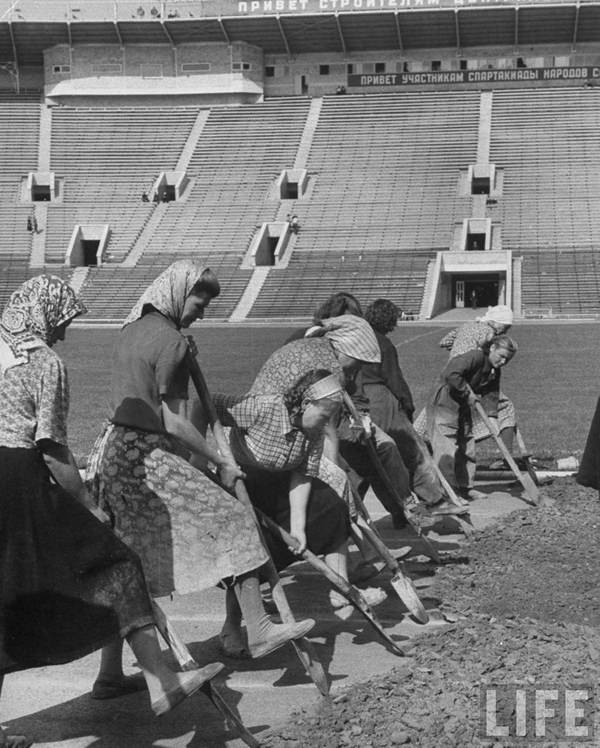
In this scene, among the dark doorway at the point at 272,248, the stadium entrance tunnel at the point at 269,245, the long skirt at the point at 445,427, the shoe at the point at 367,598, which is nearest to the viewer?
the shoe at the point at 367,598

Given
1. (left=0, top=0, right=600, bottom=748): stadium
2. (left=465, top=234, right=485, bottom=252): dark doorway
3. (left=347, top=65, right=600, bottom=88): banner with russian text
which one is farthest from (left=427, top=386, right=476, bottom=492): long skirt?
(left=347, top=65, right=600, bottom=88): banner with russian text

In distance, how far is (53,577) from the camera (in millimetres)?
4430

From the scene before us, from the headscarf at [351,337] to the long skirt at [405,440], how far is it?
72.5 inches

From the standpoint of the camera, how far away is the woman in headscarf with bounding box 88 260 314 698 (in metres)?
5.00

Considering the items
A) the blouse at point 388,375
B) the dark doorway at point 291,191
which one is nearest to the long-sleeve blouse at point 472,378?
the blouse at point 388,375

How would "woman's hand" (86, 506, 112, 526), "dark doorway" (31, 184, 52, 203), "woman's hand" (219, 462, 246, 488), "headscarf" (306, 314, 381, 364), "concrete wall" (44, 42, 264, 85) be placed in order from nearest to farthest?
"woman's hand" (86, 506, 112, 526)
"woman's hand" (219, 462, 246, 488)
"headscarf" (306, 314, 381, 364)
"dark doorway" (31, 184, 52, 203)
"concrete wall" (44, 42, 264, 85)

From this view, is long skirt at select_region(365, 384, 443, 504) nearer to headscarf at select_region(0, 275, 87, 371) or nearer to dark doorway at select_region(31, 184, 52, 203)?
headscarf at select_region(0, 275, 87, 371)

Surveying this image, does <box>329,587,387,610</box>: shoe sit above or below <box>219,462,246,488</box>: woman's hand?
below

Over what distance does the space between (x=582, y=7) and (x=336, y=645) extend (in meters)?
59.7

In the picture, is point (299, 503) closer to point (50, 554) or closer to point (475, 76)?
point (50, 554)

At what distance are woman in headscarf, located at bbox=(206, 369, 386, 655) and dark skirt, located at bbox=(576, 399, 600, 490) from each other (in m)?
1.69

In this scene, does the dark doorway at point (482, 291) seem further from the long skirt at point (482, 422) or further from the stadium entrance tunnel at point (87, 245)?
the long skirt at point (482, 422)

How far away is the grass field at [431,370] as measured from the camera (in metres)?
15.4

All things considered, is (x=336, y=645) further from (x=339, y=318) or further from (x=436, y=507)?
(x=436, y=507)
